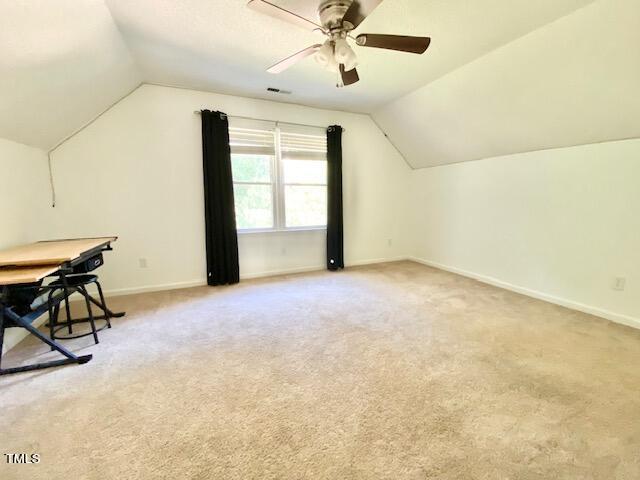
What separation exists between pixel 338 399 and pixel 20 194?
335cm

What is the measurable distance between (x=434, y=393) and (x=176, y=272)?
11.0 feet

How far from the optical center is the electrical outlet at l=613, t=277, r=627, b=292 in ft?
8.71

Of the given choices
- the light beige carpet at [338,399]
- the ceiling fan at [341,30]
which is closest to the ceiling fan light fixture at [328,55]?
the ceiling fan at [341,30]

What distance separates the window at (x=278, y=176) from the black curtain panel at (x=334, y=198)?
6.0 inches

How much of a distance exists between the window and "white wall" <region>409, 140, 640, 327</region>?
205 centimetres

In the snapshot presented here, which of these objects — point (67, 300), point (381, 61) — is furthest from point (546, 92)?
point (67, 300)

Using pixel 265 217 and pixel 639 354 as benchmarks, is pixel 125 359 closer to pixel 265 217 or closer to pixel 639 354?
pixel 265 217

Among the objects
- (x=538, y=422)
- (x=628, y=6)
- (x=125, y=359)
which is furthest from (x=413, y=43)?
(x=125, y=359)

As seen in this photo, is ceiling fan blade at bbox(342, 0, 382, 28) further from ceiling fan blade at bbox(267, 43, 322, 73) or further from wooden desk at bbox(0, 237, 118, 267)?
wooden desk at bbox(0, 237, 118, 267)

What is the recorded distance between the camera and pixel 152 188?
353 centimetres

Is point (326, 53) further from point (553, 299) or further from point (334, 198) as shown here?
point (553, 299)

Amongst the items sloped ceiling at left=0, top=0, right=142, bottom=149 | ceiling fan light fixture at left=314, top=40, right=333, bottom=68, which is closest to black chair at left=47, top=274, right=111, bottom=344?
sloped ceiling at left=0, top=0, right=142, bottom=149

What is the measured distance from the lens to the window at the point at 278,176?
13.0 feet

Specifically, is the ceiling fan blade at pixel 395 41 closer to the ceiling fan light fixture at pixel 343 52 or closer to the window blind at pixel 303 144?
the ceiling fan light fixture at pixel 343 52
